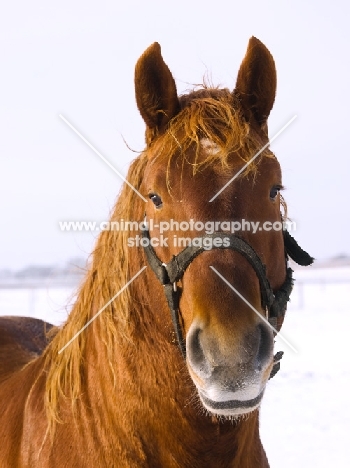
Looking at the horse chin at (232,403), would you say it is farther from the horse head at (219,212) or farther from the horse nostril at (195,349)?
the horse nostril at (195,349)

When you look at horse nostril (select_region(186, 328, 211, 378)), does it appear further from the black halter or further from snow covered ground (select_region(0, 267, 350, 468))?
snow covered ground (select_region(0, 267, 350, 468))

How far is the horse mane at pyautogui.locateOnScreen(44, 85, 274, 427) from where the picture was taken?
89.2 inches

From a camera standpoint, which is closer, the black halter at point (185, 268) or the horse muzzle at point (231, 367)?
the horse muzzle at point (231, 367)

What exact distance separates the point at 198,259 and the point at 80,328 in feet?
3.01

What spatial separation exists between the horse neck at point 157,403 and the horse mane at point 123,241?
0.07 meters

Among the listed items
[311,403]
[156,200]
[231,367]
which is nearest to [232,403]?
[231,367]

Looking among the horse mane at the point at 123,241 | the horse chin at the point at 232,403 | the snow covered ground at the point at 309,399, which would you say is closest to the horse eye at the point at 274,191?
the horse mane at the point at 123,241

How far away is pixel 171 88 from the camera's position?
8.00 ft

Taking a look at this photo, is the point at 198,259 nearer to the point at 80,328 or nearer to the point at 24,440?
the point at 80,328

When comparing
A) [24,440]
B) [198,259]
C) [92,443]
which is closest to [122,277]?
[198,259]

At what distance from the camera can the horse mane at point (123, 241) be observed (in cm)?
227

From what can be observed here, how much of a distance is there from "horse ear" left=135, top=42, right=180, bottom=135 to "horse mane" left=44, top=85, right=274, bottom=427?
63 millimetres

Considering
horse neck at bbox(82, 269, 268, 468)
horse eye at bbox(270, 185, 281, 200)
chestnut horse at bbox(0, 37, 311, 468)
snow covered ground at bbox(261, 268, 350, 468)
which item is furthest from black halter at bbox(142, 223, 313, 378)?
horse eye at bbox(270, 185, 281, 200)

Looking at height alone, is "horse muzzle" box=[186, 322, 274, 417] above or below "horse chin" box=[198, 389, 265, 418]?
above
